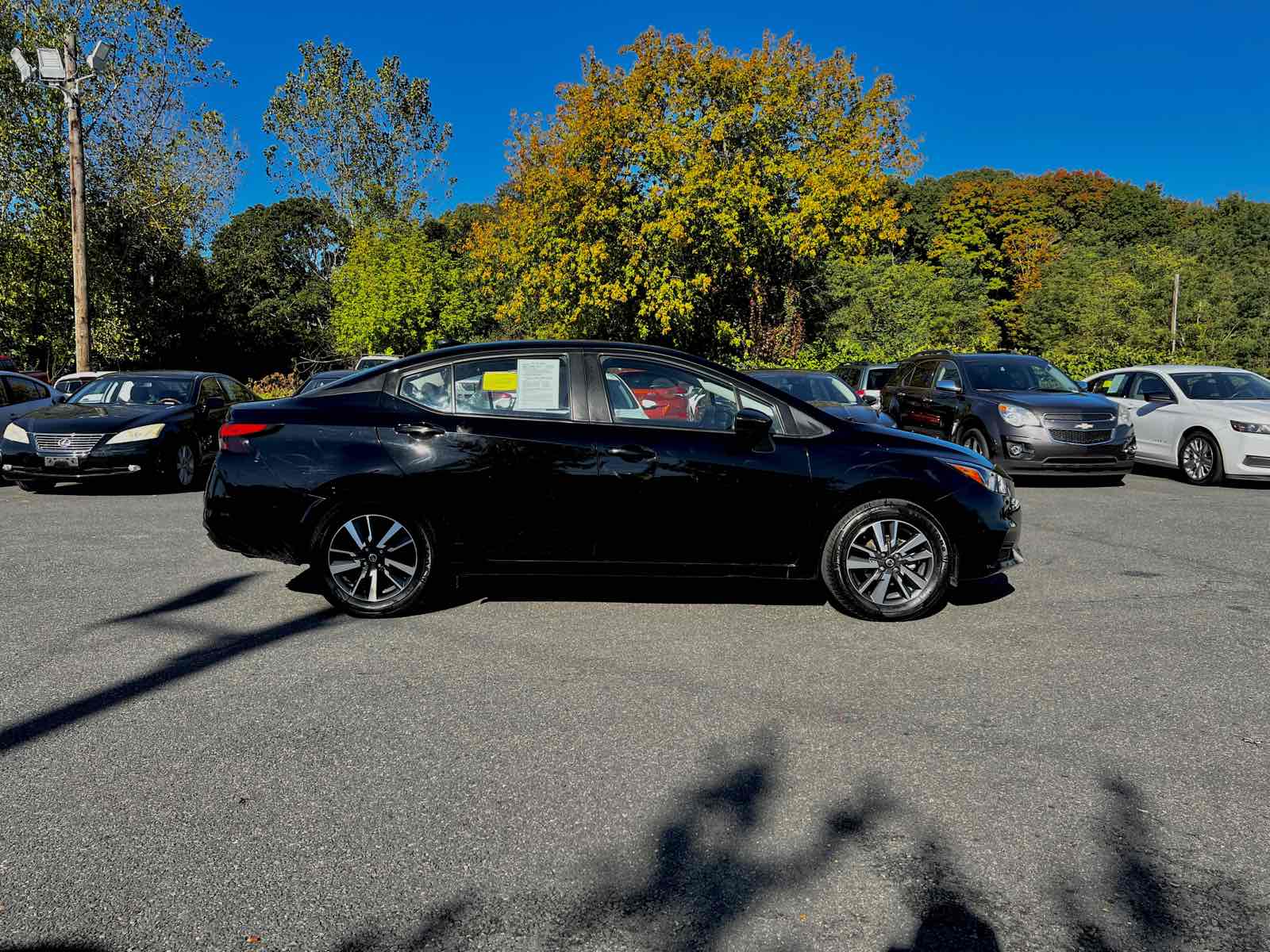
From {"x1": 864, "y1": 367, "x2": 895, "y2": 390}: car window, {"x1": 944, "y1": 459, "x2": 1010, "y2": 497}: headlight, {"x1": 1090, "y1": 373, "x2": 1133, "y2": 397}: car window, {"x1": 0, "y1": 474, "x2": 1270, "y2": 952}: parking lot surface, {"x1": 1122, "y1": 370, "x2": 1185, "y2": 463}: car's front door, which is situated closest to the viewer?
{"x1": 0, "y1": 474, "x2": 1270, "y2": 952}: parking lot surface

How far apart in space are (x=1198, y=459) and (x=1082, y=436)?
2295mm

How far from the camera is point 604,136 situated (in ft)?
95.0

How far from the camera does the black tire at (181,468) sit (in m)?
11.3

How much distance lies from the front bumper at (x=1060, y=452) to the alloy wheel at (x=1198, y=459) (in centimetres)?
167

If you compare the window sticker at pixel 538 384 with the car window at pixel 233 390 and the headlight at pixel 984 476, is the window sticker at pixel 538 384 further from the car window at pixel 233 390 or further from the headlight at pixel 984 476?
the car window at pixel 233 390

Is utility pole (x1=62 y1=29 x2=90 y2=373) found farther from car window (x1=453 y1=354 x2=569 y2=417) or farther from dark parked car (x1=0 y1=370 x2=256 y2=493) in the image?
car window (x1=453 y1=354 x2=569 y2=417)

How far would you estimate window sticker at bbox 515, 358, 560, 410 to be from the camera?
5750 mm

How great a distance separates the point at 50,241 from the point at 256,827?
34.7 metres

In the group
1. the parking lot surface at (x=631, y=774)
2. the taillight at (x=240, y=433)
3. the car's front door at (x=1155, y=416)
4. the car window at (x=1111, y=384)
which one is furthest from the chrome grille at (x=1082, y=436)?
the taillight at (x=240, y=433)

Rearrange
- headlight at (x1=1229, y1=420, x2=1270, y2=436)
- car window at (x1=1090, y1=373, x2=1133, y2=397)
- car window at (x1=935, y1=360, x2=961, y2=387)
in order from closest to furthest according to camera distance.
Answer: headlight at (x1=1229, y1=420, x2=1270, y2=436), car window at (x1=935, y1=360, x2=961, y2=387), car window at (x1=1090, y1=373, x2=1133, y2=397)

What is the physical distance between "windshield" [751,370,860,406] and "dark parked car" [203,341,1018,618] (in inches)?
275

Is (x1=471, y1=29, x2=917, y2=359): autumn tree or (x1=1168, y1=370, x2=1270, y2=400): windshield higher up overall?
(x1=471, y1=29, x2=917, y2=359): autumn tree

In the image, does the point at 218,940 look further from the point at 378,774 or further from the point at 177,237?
the point at 177,237

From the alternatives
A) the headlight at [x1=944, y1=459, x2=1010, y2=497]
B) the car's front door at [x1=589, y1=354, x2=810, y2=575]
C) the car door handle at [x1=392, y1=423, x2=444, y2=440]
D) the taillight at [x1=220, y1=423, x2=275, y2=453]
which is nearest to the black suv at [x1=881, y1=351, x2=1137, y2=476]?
the headlight at [x1=944, y1=459, x2=1010, y2=497]
